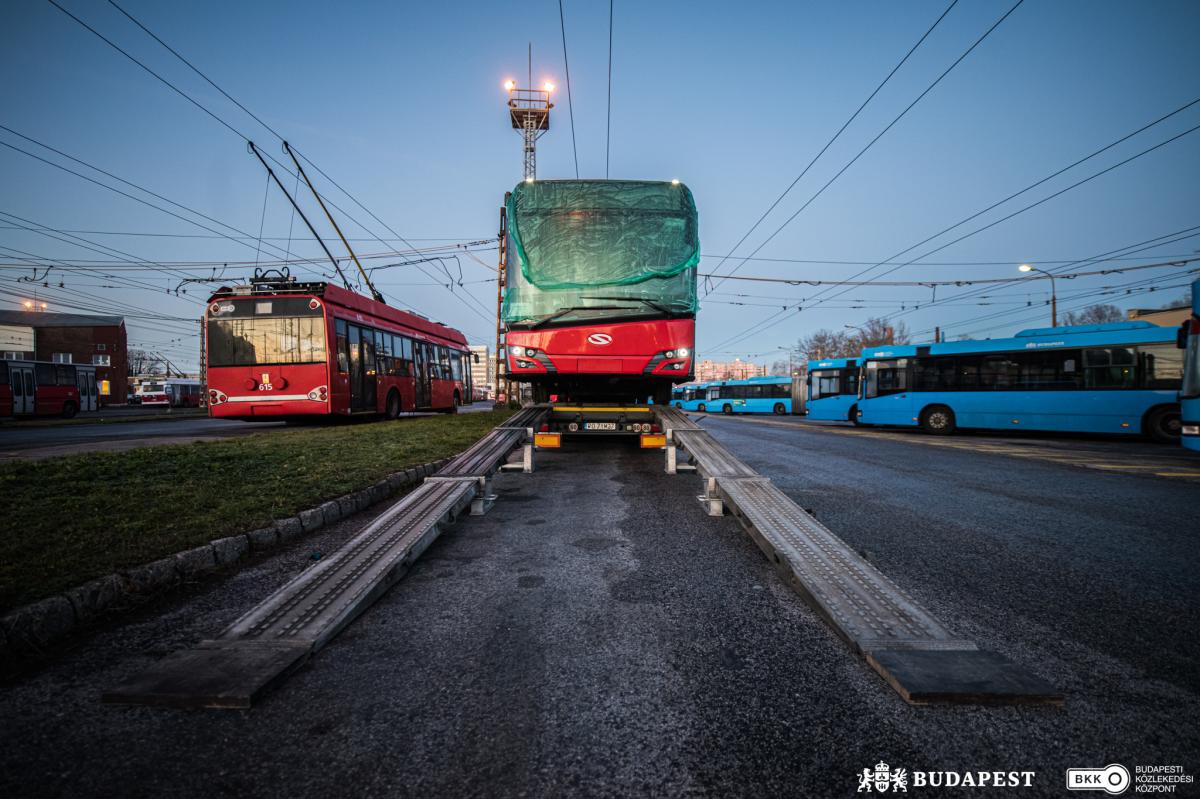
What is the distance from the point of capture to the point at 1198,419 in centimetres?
812

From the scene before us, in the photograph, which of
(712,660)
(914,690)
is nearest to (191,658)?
(712,660)

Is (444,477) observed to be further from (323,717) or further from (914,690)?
(914,690)

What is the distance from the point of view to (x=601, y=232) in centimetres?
723

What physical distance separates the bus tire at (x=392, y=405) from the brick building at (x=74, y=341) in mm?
54242

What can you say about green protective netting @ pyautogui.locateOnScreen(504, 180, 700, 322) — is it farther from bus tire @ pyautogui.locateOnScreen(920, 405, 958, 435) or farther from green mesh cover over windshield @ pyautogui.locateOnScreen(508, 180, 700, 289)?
bus tire @ pyautogui.locateOnScreen(920, 405, 958, 435)

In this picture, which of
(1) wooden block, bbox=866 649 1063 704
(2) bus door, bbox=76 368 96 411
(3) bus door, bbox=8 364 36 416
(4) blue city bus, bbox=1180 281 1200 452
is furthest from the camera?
(2) bus door, bbox=76 368 96 411

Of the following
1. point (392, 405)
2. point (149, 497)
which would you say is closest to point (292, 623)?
point (149, 497)

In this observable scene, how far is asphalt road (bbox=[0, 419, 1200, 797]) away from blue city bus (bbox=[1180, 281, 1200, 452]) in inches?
248

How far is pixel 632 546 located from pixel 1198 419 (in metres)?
10.3

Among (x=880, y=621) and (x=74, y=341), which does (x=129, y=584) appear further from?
(x=74, y=341)

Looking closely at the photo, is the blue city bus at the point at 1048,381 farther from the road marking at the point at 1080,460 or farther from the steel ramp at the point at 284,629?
the steel ramp at the point at 284,629

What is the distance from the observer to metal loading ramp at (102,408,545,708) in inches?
74.9

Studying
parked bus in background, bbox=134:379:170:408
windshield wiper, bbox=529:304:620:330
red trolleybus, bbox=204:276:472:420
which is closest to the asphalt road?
windshield wiper, bbox=529:304:620:330

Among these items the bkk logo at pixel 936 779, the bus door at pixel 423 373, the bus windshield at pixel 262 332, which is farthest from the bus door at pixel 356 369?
the bkk logo at pixel 936 779
